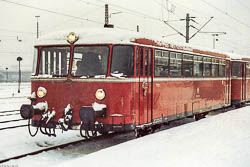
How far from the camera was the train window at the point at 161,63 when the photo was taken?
10.3 metres

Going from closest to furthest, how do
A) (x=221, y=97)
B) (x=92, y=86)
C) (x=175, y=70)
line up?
(x=92, y=86) < (x=175, y=70) < (x=221, y=97)

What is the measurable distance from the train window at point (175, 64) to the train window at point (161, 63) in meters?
0.36

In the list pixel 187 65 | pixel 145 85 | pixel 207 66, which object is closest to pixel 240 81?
pixel 207 66

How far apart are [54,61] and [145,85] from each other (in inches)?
94.6

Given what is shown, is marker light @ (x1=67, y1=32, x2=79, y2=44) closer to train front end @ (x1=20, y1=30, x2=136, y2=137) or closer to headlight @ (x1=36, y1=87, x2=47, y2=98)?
train front end @ (x1=20, y1=30, x2=136, y2=137)

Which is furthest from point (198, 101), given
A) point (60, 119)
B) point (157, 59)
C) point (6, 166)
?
point (6, 166)

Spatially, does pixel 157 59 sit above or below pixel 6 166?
above

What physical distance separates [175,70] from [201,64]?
8.65 ft

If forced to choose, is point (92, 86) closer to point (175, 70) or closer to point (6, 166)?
point (6, 166)

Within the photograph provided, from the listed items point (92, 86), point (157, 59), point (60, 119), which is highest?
point (157, 59)

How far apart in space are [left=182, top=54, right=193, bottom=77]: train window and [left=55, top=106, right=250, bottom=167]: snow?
224 centimetres

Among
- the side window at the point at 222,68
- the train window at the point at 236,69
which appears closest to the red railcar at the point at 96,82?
the side window at the point at 222,68

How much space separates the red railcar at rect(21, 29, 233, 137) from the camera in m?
8.85

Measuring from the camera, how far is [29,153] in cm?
842
